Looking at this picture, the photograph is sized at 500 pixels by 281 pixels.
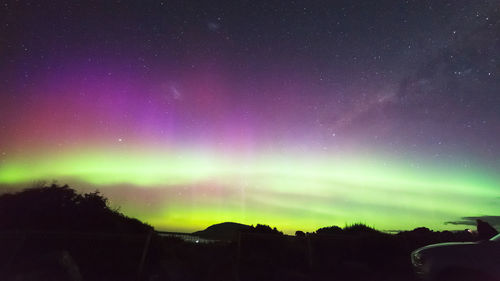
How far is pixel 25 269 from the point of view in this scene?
953 centimetres

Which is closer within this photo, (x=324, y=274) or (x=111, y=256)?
(x=111, y=256)

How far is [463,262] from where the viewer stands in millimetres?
6750

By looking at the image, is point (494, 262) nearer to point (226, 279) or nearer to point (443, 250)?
point (443, 250)

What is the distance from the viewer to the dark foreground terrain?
406 inches

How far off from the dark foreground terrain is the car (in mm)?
6014

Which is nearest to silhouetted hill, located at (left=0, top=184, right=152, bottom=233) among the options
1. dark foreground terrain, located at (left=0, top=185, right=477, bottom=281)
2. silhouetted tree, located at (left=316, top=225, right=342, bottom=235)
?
dark foreground terrain, located at (left=0, top=185, right=477, bottom=281)

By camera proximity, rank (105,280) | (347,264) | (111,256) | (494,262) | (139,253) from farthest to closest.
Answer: (347,264), (139,253), (111,256), (105,280), (494,262)

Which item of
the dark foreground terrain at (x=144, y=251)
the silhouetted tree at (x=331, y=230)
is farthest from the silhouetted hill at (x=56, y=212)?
the silhouetted tree at (x=331, y=230)

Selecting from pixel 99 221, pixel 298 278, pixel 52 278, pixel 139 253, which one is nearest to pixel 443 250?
pixel 298 278

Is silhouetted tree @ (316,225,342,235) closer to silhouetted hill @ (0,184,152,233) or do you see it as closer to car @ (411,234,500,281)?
silhouetted hill @ (0,184,152,233)

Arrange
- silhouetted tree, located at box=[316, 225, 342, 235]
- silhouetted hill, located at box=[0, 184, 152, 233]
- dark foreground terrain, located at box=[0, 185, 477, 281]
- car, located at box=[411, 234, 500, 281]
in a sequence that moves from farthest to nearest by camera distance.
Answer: silhouetted tree, located at box=[316, 225, 342, 235], silhouetted hill, located at box=[0, 184, 152, 233], dark foreground terrain, located at box=[0, 185, 477, 281], car, located at box=[411, 234, 500, 281]

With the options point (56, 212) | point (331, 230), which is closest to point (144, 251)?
point (56, 212)

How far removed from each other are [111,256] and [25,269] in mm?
3109

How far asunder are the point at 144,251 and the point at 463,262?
893cm
